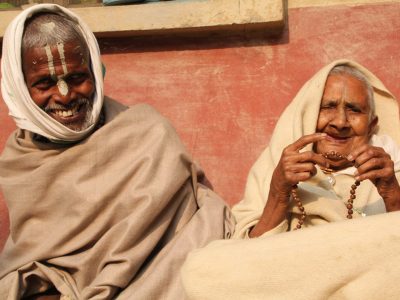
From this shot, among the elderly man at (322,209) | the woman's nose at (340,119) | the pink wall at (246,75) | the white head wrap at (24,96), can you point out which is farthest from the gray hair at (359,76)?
the white head wrap at (24,96)

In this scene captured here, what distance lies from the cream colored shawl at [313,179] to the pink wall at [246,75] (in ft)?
1.30

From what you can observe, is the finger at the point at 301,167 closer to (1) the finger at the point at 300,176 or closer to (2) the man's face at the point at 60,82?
(1) the finger at the point at 300,176

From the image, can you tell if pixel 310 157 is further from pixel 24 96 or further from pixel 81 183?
pixel 24 96

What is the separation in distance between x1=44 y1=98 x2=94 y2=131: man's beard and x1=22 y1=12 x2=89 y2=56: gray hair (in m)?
0.23

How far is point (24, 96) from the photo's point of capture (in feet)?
13.3

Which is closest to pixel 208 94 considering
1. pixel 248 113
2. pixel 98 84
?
pixel 248 113

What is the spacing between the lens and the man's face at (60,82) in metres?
4.08

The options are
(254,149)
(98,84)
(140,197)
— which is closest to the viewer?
(140,197)

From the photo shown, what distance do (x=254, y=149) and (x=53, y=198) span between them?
121 cm

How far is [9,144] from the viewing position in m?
4.25

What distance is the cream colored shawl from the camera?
3869 millimetres

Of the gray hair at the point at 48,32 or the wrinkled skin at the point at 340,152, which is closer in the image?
the wrinkled skin at the point at 340,152

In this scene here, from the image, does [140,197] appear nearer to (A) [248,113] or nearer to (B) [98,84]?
(B) [98,84]

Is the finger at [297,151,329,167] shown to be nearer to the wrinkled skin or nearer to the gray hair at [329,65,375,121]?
the wrinkled skin
